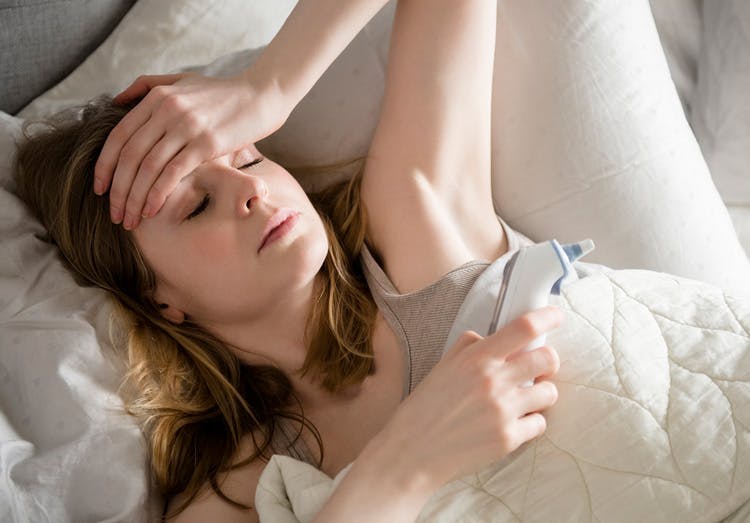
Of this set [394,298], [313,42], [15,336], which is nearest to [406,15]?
[313,42]

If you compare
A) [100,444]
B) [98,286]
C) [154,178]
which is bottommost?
[100,444]

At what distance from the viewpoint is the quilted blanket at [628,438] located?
37.3 inches

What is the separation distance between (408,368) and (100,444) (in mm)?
419

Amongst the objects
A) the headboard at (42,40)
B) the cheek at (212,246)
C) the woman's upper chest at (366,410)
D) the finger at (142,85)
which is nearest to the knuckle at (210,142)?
the cheek at (212,246)

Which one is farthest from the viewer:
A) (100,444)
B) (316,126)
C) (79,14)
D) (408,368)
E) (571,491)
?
(79,14)

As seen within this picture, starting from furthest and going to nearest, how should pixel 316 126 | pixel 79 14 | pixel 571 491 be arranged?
pixel 79 14 < pixel 316 126 < pixel 571 491

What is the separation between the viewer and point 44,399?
1.14 metres

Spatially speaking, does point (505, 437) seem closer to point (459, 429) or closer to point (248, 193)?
point (459, 429)

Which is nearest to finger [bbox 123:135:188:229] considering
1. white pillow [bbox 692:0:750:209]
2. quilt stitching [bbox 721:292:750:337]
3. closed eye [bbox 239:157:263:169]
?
closed eye [bbox 239:157:263:169]

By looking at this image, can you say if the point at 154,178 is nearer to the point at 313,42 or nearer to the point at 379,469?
the point at 313,42

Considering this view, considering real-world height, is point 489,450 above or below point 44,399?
above

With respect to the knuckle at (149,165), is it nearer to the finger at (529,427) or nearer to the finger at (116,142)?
the finger at (116,142)

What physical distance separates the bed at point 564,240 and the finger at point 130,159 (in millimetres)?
185

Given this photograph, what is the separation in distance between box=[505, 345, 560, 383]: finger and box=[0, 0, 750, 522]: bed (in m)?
0.04
